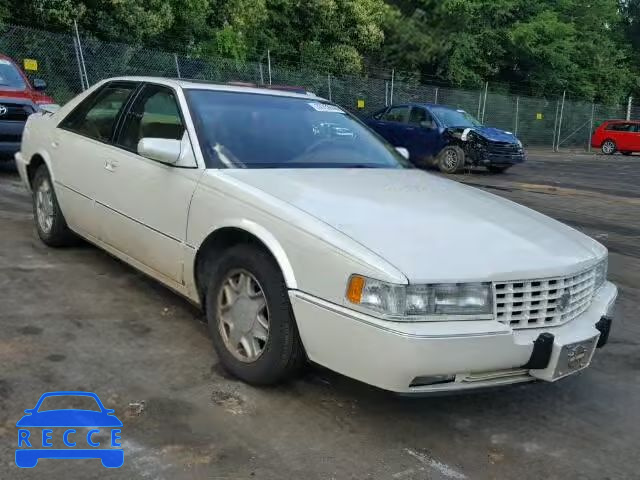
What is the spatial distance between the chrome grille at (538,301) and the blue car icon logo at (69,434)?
5.44 ft

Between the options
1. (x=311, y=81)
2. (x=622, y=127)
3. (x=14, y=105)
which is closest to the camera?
(x=14, y=105)

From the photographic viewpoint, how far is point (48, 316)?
4.02 metres

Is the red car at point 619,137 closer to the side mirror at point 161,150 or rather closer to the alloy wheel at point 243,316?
the side mirror at point 161,150

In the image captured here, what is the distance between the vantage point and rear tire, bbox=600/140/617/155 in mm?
28844

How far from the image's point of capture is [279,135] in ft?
13.3

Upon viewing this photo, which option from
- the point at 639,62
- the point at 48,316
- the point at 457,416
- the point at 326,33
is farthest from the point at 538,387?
the point at 639,62

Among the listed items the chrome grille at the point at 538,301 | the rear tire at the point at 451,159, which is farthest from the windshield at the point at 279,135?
the rear tire at the point at 451,159

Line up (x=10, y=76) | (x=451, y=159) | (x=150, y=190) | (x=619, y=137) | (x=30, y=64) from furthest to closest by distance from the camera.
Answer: (x=619, y=137) < (x=451, y=159) < (x=30, y=64) < (x=10, y=76) < (x=150, y=190)

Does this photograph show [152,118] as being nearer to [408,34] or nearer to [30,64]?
[30,64]

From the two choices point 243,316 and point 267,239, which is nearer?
point 267,239

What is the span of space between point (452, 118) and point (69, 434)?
14.1 m

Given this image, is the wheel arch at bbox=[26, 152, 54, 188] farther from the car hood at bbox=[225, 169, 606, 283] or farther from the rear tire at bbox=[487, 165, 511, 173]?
the rear tire at bbox=[487, 165, 511, 173]

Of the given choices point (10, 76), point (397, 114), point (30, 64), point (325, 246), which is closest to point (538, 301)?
point (325, 246)

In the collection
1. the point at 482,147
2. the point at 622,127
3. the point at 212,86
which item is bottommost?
the point at 622,127
